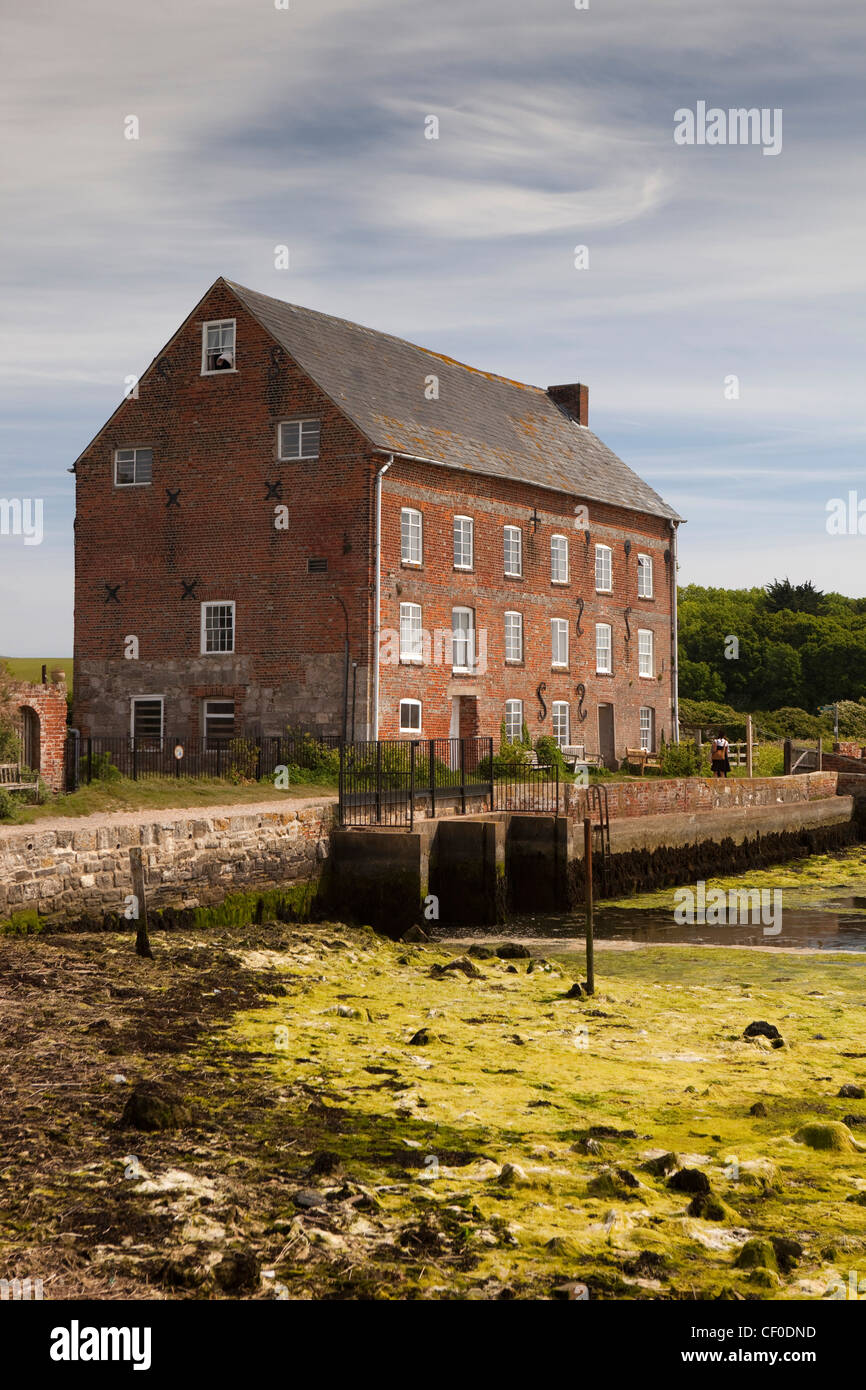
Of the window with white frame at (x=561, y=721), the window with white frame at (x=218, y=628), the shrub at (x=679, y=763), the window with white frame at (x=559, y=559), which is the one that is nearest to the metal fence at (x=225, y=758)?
the window with white frame at (x=218, y=628)

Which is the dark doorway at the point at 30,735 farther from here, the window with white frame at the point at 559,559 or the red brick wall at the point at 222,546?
the window with white frame at the point at 559,559

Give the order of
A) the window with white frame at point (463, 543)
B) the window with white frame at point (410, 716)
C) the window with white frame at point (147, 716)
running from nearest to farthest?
the window with white frame at point (410, 716) < the window with white frame at point (147, 716) < the window with white frame at point (463, 543)

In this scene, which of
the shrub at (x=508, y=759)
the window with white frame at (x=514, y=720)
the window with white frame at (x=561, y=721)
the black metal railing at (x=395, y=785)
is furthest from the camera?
the window with white frame at (x=561, y=721)

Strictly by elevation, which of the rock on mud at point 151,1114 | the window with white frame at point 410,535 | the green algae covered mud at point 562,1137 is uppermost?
the window with white frame at point 410,535

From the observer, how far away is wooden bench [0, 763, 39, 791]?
20969mm

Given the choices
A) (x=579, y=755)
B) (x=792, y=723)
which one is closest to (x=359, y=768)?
(x=579, y=755)

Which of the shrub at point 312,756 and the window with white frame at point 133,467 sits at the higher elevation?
the window with white frame at point 133,467

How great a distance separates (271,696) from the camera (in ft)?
105

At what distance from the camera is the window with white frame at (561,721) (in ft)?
124

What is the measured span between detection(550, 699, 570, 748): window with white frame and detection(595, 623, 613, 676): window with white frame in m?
2.37

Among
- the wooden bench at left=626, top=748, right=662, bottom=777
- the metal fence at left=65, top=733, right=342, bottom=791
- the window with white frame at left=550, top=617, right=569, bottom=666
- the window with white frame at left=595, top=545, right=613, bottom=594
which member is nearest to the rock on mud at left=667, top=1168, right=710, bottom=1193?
the metal fence at left=65, top=733, right=342, bottom=791

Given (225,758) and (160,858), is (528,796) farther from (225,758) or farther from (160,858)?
(160,858)

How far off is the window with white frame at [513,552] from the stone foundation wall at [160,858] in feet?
49.2

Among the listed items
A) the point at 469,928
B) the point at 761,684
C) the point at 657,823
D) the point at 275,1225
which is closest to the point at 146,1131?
the point at 275,1225
